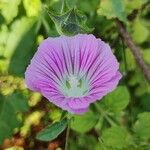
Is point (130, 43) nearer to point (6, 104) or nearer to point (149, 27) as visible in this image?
point (149, 27)

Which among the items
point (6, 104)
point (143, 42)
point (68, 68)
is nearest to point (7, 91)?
point (6, 104)

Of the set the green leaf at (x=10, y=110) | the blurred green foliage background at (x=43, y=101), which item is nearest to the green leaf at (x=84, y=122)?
the blurred green foliage background at (x=43, y=101)

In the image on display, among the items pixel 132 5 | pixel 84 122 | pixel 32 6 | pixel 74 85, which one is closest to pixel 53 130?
pixel 74 85

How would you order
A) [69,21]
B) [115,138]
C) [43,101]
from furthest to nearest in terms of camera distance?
[43,101] → [115,138] → [69,21]

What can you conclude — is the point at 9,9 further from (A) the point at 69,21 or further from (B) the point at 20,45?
(A) the point at 69,21

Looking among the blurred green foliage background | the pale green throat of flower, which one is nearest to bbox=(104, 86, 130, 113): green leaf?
the blurred green foliage background

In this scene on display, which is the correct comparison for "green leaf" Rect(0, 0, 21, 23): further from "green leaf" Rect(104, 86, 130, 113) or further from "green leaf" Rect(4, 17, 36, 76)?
"green leaf" Rect(104, 86, 130, 113)
